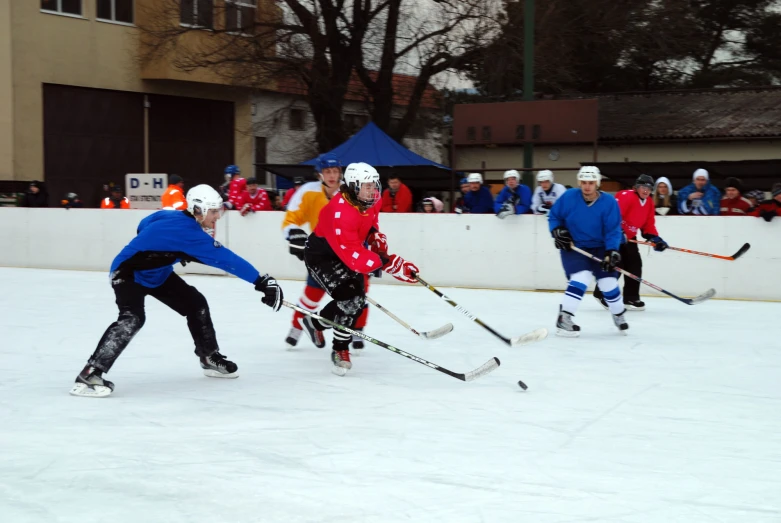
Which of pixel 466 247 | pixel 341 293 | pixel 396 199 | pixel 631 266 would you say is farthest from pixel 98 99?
pixel 341 293

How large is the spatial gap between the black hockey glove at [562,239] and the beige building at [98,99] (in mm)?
10010

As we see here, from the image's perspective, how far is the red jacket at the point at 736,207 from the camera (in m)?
9.06

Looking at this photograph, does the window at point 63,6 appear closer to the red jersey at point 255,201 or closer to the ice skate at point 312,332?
the red jersey at point 255,201

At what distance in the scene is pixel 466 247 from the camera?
32.9ft

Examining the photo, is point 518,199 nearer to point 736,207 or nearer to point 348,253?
point 736,207

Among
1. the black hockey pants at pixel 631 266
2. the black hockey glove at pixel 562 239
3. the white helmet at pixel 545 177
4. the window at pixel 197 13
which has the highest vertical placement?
the window at pixel 197 13

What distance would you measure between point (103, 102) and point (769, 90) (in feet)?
41.0

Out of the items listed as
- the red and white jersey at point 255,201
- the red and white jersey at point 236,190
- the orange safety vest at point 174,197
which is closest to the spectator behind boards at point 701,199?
the red and white jersey at point 255,201

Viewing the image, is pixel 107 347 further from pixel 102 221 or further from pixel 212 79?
pixel 212 79

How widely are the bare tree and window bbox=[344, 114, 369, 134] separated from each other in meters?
0.95

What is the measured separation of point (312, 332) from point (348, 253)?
108 cm

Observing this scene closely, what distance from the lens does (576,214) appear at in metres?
6.57

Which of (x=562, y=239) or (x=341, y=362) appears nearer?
(x=341, y=362)

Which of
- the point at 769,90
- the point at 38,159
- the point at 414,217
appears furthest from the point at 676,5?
the point at 38,159
